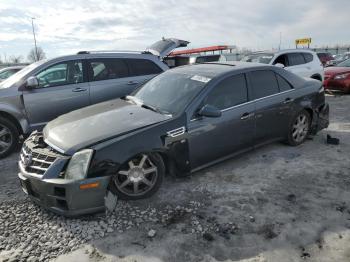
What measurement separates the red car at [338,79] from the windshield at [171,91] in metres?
8.10

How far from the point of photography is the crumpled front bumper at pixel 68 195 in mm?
3324

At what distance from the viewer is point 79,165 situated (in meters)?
3.39

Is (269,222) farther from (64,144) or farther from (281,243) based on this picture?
(64,144)

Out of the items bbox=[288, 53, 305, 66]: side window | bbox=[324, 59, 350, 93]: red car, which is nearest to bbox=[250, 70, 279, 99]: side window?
bbox=[288, 53, 305, 66]: side window

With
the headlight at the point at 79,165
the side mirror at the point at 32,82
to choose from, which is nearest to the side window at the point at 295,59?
the side mirror at the point at 32,82

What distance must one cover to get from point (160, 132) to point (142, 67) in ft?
11.4

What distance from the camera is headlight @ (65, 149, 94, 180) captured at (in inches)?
132

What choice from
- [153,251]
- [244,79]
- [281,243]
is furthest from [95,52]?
→ [281,243]

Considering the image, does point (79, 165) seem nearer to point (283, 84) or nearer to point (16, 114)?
point (16, 114)

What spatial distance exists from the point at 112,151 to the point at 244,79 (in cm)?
243

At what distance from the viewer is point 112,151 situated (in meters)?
3.52

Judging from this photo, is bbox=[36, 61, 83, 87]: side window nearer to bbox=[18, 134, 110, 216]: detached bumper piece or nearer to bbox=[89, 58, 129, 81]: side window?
bbox=[89, 58, 129, 81]: side window

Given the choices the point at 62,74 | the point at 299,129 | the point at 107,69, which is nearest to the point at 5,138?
the point at 62,74

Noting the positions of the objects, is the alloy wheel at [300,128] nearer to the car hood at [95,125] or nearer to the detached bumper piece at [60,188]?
the car hood at [95,125]
